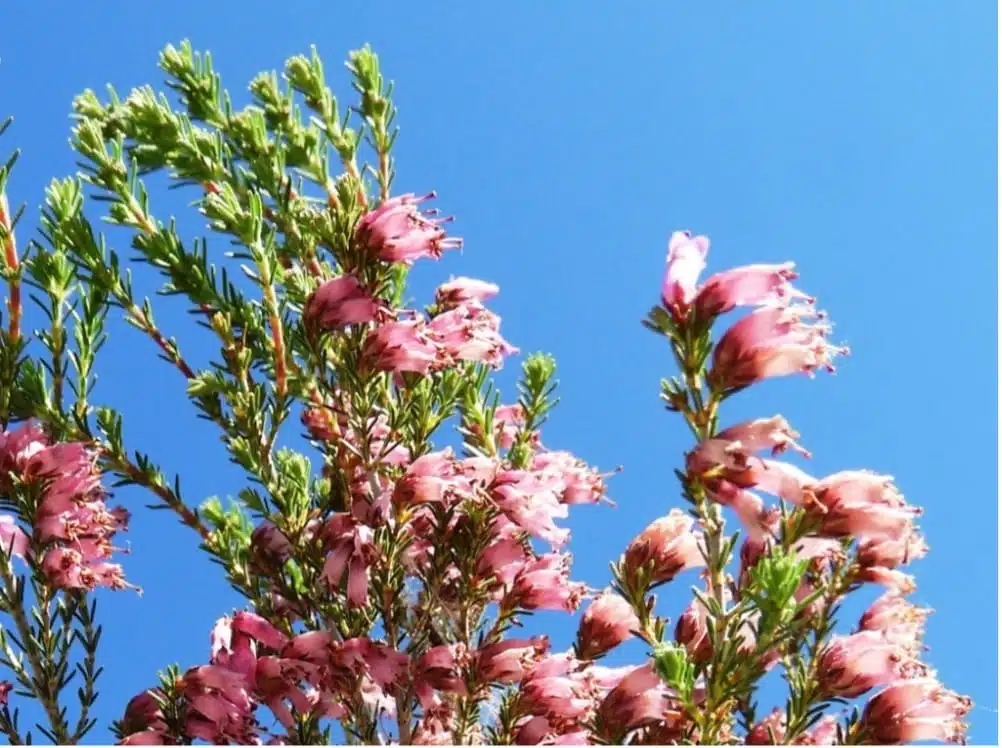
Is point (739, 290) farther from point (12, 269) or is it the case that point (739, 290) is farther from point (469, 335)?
point (12, 269)

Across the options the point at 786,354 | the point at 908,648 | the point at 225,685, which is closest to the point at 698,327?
the point at 786,354

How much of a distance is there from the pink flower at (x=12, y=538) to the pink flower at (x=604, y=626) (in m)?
1.23

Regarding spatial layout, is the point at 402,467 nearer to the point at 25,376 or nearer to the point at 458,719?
the point at 458,719

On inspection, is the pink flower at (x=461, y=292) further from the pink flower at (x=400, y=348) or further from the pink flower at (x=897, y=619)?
the pink flower at (x=897, y=619)

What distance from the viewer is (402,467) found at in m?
2.44

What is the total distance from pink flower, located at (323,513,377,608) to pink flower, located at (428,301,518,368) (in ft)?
1.35

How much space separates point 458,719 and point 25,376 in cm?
122

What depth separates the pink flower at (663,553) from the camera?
7.38 ft

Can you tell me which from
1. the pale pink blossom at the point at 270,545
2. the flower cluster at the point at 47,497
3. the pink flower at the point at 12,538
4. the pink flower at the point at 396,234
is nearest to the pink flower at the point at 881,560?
the pink flower at the point at 396,234

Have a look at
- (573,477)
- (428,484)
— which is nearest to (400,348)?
(428,484)

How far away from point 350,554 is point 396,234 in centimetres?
68

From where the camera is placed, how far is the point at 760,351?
1.94 metres

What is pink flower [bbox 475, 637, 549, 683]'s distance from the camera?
231cm

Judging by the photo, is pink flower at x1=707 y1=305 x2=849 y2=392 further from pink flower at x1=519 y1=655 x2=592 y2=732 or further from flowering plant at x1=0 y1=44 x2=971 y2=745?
pink flower at x1=519 y1=655 x2=592 y2=732
